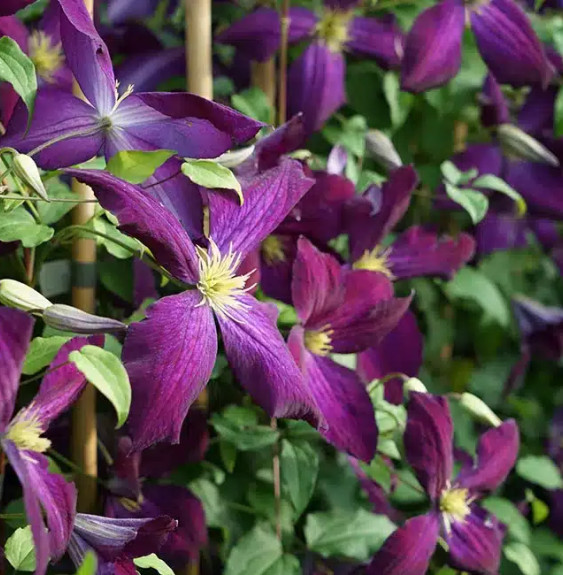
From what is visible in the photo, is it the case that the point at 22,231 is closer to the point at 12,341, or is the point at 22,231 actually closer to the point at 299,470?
the point at 12,341

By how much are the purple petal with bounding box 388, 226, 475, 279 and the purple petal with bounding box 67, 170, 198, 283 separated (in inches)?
13.9

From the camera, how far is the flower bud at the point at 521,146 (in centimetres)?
105

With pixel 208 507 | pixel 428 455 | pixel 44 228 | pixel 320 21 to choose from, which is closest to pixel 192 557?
pixel 208 507

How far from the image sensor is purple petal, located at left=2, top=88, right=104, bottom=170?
64 cm

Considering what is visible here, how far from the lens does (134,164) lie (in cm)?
60

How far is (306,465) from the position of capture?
2.61 ft

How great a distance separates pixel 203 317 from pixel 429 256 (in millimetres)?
369

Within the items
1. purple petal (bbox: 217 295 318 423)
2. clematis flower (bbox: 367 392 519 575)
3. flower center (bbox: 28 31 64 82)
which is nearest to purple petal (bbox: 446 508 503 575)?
clematis flower (bbox: 367 392 519 575)

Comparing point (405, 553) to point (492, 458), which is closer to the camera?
point (405, 553)

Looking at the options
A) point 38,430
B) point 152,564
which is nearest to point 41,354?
point 38,430

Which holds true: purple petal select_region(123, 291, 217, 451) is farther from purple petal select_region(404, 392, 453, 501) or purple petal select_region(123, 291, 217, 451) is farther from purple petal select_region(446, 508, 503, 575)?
purple petal select_region(446, 508, 503, 575)

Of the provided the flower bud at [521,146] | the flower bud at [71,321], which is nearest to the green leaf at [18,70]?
the flower bud at [71,321]

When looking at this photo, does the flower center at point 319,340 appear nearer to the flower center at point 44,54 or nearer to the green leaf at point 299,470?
the green leaf at point 299,470

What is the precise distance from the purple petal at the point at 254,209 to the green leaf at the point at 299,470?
21 centimetres
